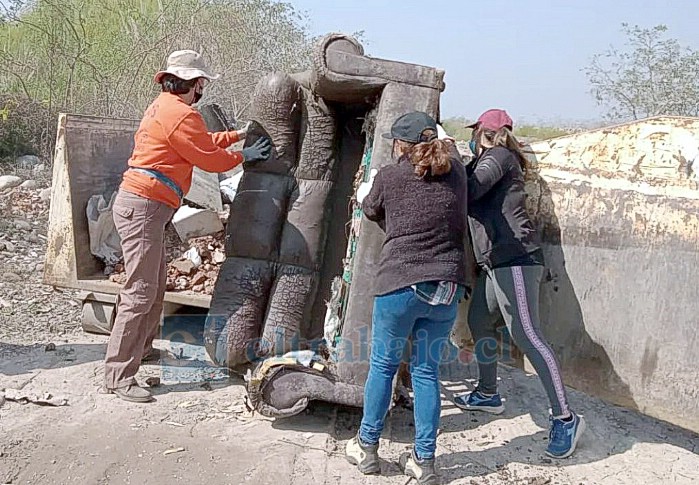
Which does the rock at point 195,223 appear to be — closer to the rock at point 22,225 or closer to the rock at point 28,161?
the rock at point 22,225

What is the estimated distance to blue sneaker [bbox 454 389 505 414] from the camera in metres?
4.29

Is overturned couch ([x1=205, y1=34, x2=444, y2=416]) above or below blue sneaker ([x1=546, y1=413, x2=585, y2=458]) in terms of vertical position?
above

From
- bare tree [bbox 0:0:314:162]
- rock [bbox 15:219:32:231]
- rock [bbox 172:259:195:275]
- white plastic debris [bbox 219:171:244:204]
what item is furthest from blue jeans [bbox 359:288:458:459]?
bare tree [bbox 0:0:314:162]

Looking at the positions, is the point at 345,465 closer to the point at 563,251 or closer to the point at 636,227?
the point at 563,251

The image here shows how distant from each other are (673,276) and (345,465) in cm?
186

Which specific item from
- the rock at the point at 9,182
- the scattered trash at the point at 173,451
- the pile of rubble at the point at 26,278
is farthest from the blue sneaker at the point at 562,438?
the rock at the point at 9,182

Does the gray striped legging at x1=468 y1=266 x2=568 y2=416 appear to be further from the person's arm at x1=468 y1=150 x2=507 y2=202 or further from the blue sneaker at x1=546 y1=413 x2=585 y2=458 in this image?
the person's arm at x1=468 y1=150 x2=507 y2=202

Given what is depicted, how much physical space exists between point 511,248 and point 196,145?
5.79 ft

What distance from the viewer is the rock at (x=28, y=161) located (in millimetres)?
10250

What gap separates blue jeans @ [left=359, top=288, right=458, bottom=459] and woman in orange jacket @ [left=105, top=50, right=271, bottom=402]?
145 centimetres

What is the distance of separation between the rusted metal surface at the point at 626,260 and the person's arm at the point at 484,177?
47 cm

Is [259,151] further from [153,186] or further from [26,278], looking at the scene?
[26,278]

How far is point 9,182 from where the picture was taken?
9.19 m

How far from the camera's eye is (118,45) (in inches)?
426
